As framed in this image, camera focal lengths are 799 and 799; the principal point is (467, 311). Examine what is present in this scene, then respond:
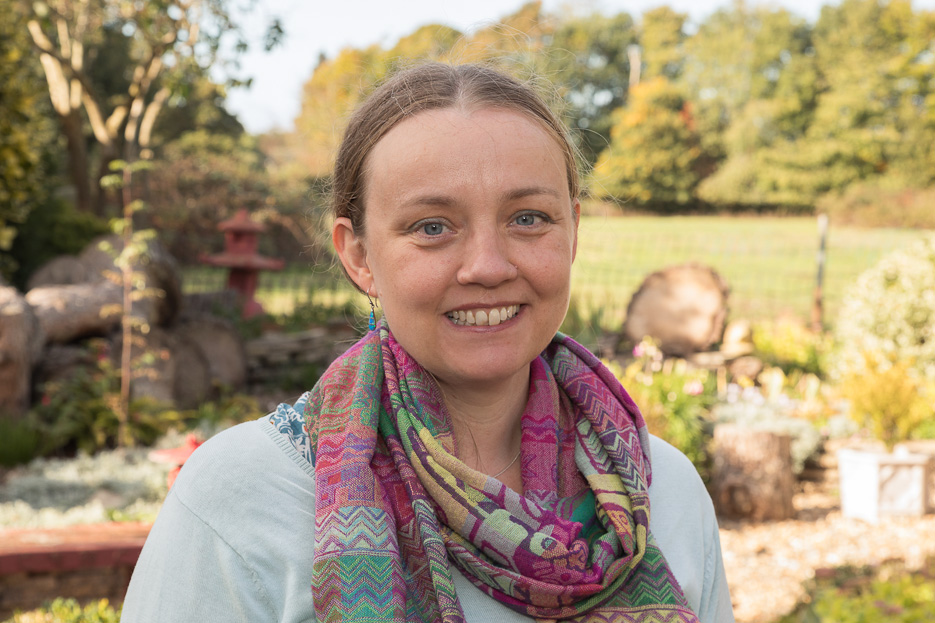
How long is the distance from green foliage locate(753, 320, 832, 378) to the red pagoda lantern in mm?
5910

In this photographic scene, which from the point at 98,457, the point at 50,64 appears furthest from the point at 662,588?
the point at 50,64

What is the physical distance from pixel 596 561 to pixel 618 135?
3257 centimetres

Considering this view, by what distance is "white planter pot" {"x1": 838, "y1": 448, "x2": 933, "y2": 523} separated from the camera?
5949 mm

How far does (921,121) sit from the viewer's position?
27016 millimetres

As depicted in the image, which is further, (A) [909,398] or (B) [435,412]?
(A) [909,398]

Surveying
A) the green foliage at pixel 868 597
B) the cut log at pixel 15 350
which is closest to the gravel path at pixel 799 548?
the green foliage at pixel 868 597

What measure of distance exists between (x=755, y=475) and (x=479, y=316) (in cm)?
530

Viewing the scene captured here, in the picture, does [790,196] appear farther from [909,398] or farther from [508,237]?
[508,237]

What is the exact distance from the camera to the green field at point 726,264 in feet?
41.8

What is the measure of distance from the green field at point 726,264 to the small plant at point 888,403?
3.38 metres

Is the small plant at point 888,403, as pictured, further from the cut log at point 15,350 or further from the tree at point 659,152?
the tree at point 659,152

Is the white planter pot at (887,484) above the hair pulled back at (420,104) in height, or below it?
below

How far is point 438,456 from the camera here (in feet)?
4.01

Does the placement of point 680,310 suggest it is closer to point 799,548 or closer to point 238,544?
point 799,548
